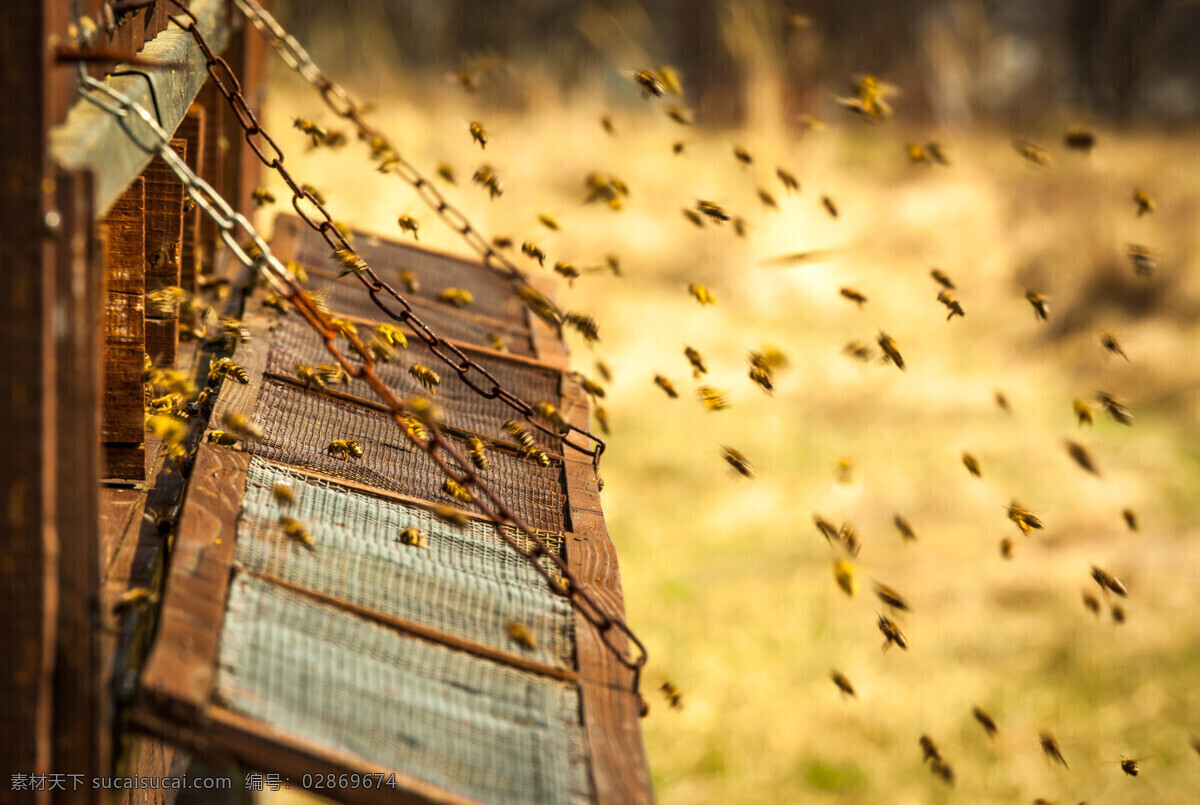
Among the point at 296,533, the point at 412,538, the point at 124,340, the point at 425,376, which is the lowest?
the point at 425,376

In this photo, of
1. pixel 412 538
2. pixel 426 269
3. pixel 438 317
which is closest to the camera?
pixel 412 538

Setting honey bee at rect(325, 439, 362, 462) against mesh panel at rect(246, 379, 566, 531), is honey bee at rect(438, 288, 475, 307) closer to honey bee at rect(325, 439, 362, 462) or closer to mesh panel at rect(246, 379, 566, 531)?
mesh panel at rect(246, 379, 566, 531)

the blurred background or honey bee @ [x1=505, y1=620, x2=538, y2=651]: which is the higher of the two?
honey bee @ [x1=505, y1=620, x2=538, y2=651]

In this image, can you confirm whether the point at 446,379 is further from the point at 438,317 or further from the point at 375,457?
the point at 375,457

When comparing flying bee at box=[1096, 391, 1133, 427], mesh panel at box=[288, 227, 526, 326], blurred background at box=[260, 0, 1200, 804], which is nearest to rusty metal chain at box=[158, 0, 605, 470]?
mesh panel at box=[288, 227, 526, 326]

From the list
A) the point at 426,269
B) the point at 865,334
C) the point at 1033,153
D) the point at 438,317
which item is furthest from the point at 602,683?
the point at 865,334

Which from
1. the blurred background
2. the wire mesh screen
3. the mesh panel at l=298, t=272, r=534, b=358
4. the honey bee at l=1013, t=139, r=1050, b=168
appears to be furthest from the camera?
the blurred background

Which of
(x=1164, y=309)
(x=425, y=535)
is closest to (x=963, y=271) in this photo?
(x=1164, y=309)

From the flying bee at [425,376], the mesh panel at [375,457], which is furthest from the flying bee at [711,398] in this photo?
the flying bee at [425,376]
